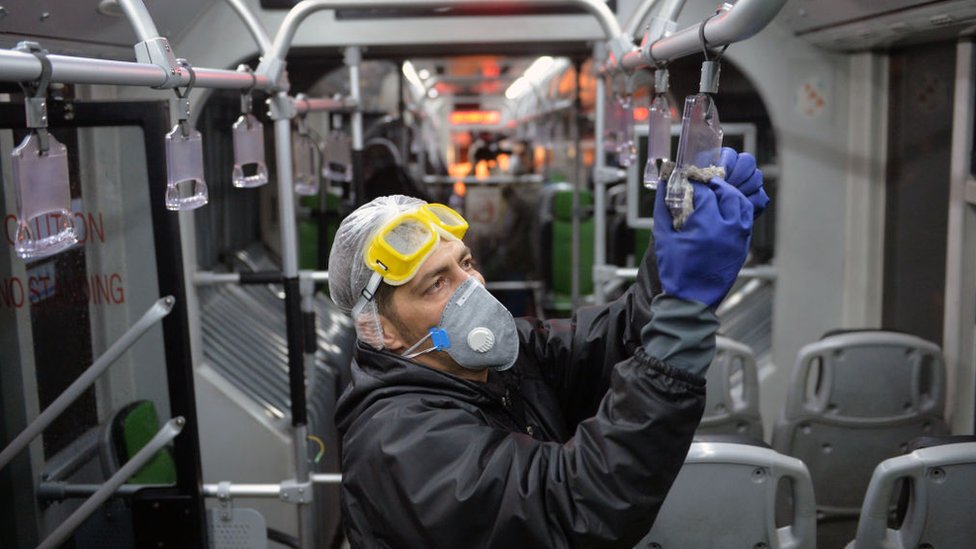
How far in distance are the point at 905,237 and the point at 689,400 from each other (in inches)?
133

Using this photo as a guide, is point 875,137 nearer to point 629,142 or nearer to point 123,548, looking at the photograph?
point 629,142

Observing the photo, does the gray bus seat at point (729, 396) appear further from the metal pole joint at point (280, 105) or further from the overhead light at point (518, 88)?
the overhead light at point (518, 88)

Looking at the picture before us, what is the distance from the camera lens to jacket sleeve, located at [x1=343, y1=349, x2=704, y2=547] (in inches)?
55.9

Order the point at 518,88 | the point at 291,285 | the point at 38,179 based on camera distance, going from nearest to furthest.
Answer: the point at 38,179 → the point at 291,285 → the point at 518,88

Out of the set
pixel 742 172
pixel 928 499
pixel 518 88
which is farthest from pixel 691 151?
pixel 518 88

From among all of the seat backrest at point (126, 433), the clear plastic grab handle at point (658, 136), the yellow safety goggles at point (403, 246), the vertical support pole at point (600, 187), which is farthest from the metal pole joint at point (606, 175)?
the yellow safety goggles at point (403, 246)

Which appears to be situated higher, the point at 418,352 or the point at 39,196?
the point at 39,196

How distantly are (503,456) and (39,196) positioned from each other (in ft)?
3.37

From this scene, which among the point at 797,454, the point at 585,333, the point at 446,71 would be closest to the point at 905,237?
the point at 797,454

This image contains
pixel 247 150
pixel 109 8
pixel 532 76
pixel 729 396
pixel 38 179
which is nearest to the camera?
pixel 38 179

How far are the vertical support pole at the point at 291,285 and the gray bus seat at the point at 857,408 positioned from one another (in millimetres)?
1895

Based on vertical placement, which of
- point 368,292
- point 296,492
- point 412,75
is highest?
point 412,75

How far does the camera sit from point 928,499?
2.27 meters

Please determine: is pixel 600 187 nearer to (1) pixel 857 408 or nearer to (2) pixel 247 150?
(1) pixel 857 408
